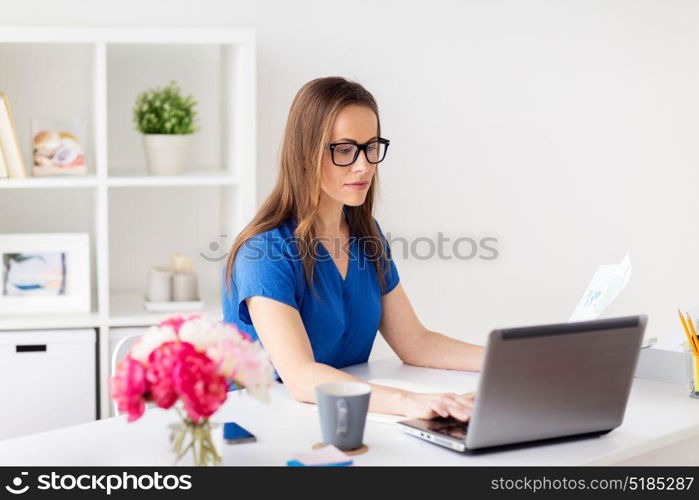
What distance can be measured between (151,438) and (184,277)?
1.56m

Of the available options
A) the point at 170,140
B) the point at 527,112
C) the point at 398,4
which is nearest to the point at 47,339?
the point at 170,140

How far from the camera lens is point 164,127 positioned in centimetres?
309

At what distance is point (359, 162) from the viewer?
217 cm

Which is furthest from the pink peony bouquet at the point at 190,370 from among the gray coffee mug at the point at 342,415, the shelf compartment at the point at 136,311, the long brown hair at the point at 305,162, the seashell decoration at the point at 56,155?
the seashell decoration at the point at 56,155

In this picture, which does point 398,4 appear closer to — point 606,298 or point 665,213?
point 665,213

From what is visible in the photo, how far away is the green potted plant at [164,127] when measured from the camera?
309 centimetres

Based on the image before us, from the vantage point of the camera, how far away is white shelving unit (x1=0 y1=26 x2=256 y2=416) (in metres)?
3.00

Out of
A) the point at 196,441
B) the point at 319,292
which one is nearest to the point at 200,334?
the point at 196,441

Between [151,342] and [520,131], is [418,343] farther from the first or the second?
[520,131]

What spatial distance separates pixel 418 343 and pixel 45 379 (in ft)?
4.32

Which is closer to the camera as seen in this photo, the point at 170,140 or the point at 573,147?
the point at 170,140

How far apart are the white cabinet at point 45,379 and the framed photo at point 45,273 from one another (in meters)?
0.10

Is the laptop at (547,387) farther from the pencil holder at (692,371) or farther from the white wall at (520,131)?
the white wall at (520,131)

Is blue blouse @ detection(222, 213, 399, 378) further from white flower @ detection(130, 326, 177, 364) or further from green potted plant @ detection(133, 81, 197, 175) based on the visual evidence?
green potted plant @ detection(133, 81, 197, 175)
